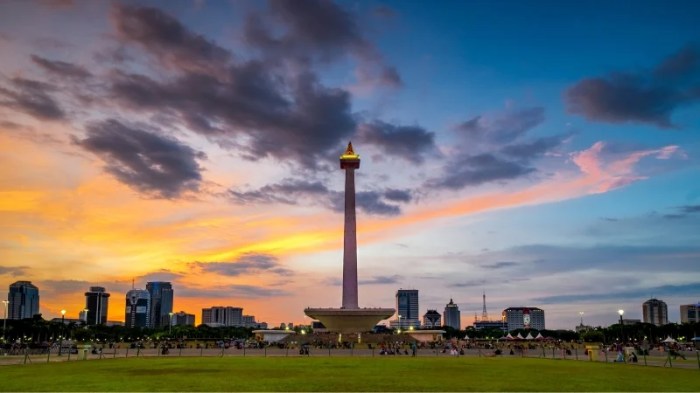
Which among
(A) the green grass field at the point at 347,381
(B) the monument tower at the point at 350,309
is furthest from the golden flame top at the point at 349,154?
(A) the green grass field at the point at 347,381

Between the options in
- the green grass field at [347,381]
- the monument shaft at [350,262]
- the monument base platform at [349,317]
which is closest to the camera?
the green grass field at [347,381]

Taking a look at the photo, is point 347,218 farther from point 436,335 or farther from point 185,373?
point 185,373

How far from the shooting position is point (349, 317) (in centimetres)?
13188

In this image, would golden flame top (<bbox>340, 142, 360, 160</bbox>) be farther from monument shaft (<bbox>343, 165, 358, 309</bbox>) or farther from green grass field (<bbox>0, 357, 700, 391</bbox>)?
green grass field (<bbox>0, 357, 700, 391</bbox>)

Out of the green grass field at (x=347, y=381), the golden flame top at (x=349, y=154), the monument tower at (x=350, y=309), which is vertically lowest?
the green grass field at (x=347, y=381)

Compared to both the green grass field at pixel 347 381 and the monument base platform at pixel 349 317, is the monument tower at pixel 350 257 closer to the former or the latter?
the monument base platform at pixel 349 317

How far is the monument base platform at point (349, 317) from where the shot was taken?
429 ft

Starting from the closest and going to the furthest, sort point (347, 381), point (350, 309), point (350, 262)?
point (347, 381), point (350, 309), point (350, 262)

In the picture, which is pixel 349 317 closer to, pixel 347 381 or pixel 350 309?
pixel 350 309

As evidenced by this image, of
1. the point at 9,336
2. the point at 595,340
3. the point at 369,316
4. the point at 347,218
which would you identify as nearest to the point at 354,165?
the point at 347,218

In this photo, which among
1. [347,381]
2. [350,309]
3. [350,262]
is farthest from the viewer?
[350,262]

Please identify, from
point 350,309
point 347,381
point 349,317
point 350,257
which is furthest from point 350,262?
point 347,381

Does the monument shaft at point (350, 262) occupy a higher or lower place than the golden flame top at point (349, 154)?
lower

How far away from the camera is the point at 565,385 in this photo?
96.0 feet
